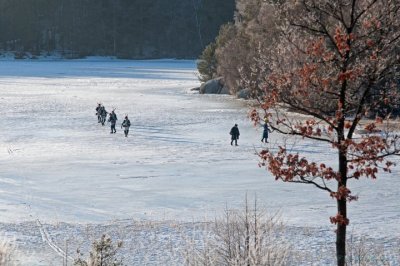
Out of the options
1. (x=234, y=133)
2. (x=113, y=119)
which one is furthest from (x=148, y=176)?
(x=113, y=119)

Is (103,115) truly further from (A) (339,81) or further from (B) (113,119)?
(A) (339,81)

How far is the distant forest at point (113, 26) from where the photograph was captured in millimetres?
125000

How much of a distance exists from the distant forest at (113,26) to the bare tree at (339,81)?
373 ft

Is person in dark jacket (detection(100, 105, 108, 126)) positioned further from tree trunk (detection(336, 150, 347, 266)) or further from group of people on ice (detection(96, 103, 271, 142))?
tree trunk (detection(336, 150, 347, 266))

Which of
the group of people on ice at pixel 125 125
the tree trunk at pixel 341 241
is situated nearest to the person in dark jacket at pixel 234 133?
the group of people on ice at pixel 125 125

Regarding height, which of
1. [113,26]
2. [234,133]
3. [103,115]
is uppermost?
[113,26]

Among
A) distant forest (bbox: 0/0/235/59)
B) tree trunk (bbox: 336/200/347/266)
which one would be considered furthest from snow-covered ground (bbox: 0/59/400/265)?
distant forest (bbox: 0/0/235/59)

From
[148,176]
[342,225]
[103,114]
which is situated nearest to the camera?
[342,225]

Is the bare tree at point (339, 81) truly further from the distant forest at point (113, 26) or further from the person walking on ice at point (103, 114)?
the distant forest at point (113, 26)

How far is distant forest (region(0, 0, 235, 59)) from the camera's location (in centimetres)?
12500

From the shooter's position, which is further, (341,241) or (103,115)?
(103,115)

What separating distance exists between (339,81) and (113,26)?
123238 mm

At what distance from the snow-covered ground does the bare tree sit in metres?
5.22

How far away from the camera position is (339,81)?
9836mm
